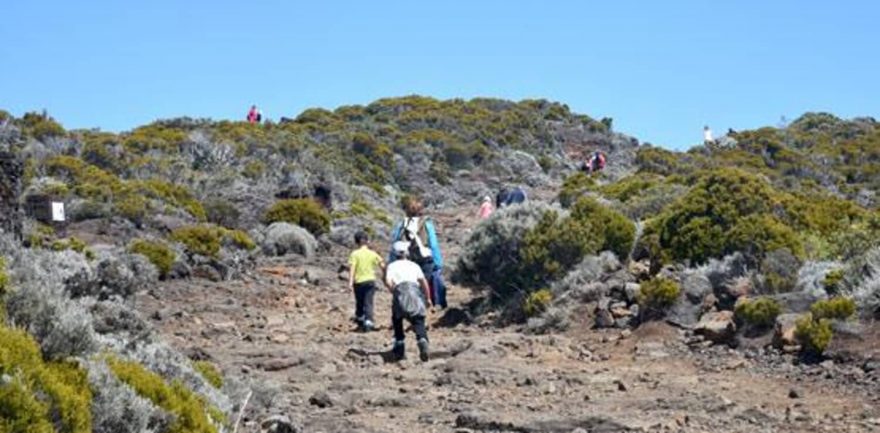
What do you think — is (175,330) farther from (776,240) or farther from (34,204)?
(776,240)

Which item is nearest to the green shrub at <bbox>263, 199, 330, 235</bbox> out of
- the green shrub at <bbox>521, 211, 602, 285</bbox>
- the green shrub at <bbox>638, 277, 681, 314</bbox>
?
the green shrub at <bbox>521, 211, 602, 285</bbox>

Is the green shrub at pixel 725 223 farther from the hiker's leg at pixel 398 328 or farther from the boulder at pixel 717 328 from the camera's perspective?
the hiker's leg at pixel 398 328

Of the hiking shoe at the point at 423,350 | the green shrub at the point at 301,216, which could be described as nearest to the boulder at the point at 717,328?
the hiking shoe at the point at 423,350

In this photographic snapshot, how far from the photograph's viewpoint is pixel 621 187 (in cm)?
2561

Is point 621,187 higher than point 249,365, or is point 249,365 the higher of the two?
point 621,187

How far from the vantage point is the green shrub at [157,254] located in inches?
614

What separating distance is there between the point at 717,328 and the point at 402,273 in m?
3.30

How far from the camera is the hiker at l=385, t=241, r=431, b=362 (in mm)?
10758

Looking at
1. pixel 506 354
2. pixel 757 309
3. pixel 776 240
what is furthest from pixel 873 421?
pixel 776 240

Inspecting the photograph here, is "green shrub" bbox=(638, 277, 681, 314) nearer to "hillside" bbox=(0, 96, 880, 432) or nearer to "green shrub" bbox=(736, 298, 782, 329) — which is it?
"hillside" bbox=(0, 96, 880, 432)

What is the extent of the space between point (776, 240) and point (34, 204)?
1153 cm

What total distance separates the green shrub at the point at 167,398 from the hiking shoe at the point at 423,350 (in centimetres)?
523

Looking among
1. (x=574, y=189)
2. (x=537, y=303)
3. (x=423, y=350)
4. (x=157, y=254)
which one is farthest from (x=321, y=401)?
(x=574, y=189)

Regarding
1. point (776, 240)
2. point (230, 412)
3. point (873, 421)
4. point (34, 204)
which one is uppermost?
point (34, 204)
